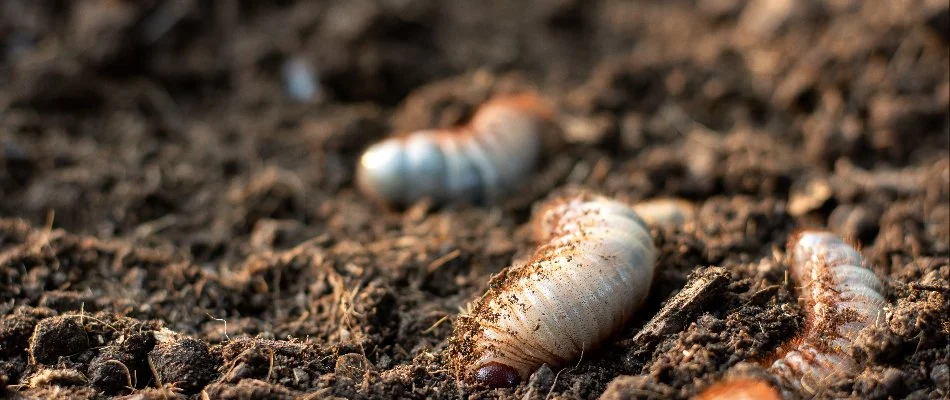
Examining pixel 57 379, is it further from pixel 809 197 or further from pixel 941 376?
pixel 809 197

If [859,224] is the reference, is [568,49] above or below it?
above

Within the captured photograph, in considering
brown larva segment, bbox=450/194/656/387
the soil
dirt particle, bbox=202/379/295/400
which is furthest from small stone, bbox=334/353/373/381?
brown larva segment, bbox=450/194/656/387

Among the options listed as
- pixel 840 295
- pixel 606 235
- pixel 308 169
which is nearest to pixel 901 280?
pixel 840 295

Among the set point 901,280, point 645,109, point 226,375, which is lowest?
point 901,280

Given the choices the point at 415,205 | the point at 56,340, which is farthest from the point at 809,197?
the point at 56,340

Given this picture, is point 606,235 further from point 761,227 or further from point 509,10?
point 509,10

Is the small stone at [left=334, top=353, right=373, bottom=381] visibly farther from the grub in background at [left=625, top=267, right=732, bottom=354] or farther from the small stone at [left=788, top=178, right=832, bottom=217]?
the small stone at [left=788, top=178, right=832, bottom=217]

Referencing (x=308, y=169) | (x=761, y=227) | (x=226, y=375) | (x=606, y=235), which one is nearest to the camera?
(x=226, y=375)
